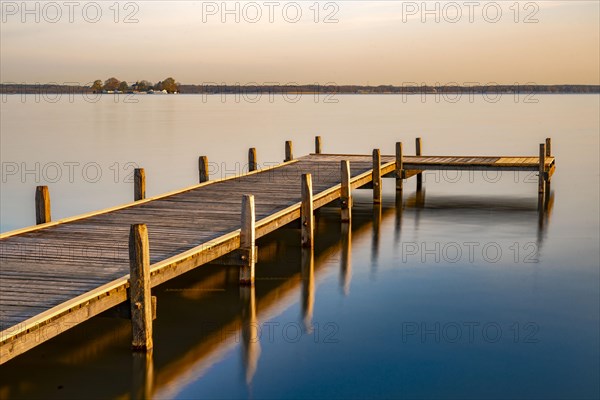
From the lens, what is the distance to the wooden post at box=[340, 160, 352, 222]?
19553mm

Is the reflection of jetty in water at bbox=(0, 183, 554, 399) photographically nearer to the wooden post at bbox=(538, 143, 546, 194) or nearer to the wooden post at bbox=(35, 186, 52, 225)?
the wooden post at bbox=(35, 186, 52, 225)

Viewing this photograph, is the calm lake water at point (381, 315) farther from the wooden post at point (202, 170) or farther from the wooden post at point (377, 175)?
the wooden post at point (202, 170)

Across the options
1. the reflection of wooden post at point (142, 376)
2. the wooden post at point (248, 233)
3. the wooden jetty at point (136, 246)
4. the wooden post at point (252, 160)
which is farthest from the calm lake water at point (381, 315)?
the wooden post at point (252, 160)

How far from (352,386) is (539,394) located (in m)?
2.15

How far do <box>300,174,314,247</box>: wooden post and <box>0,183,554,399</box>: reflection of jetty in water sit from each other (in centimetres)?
24

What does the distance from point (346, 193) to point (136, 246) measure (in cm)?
1047

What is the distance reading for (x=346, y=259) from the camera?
56.6 feet

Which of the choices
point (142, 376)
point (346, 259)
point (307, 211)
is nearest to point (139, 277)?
point (142, 376)

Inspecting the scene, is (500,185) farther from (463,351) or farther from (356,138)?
(356,138)

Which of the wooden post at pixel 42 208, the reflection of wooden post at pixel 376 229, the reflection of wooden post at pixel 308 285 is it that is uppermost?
the wooden post at pixel 42 208

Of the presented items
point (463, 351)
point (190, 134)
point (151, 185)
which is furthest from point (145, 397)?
point (190, 134)

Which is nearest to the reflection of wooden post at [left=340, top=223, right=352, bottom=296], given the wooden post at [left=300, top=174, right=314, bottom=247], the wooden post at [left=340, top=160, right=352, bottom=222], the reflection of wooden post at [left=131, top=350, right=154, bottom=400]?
the wooden post at [left=340, top=160, right=352, bottom=222]

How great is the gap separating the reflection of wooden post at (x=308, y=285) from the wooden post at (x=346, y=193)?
3.03 m

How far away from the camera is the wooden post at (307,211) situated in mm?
16625
